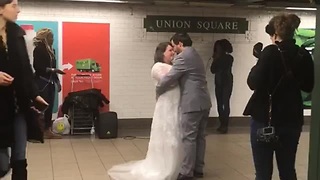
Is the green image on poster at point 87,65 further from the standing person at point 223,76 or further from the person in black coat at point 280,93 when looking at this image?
the person in black coat at point 280,93

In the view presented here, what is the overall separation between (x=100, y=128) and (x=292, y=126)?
4.84 meters

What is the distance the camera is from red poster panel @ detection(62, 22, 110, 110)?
8.05m

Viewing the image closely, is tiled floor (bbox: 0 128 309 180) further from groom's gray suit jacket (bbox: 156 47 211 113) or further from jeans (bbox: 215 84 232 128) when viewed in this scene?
groom's gray suit jacket (bbox: 156 47 211 113)

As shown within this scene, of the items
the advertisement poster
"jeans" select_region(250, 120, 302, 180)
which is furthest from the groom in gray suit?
the advertisement poster

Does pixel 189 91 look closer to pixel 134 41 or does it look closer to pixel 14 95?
pixel 14 95

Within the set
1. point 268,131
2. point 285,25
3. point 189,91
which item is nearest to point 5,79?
point 268,131

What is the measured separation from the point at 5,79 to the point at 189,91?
2.51 metres

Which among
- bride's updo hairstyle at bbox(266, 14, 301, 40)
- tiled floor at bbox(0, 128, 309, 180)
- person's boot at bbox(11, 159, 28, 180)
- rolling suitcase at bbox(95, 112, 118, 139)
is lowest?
tiled floor at bbox(0, 128, 309, 180)

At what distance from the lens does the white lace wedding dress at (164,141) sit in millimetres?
4820

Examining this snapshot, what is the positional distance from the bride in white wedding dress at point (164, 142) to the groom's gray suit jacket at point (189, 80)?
114mm

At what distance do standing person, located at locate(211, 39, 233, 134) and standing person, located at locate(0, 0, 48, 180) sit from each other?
19.2 ft

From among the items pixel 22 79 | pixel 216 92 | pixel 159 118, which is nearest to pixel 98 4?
pixel 216 92

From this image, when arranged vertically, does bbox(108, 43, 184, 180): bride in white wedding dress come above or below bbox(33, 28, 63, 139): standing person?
below

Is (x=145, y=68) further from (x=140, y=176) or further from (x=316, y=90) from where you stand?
(x=316, y=90)
